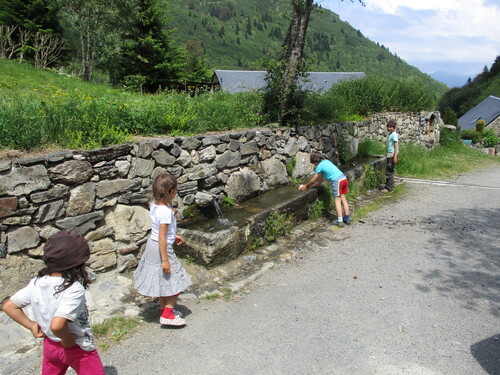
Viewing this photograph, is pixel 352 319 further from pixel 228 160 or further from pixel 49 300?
pixel 228 160

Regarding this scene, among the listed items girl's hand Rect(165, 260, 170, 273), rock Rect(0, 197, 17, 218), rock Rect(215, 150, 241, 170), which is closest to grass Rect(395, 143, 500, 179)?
rock Rect(215, 150, 241, 170)

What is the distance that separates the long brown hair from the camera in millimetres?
3350

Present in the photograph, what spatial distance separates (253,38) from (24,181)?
144 metres

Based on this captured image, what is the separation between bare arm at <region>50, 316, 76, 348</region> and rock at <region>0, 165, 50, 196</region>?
1997 millimetres

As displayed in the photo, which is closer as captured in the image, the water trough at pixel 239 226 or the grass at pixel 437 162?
the water trough at pixel 239 226

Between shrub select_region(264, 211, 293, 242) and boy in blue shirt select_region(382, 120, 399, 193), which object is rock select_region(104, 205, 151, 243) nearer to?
shrub select_region(264, 211, 293, 242)

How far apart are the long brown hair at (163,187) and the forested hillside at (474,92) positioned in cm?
6932

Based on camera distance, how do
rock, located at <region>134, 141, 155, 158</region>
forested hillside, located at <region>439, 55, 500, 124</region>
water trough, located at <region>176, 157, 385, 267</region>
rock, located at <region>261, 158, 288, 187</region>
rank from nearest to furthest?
water trough, located at <region>176, 157, 385, 267</region> < rock, located at <region>134, 141, 155, 158</region> < rock, located at <region>261, 158, 288, 187</region> < forested hillside, located at <region>439, 55, 500, 124</region>

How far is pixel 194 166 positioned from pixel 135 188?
3.49ft

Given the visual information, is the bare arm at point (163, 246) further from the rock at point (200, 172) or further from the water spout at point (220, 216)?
the rock at point (200, 172)

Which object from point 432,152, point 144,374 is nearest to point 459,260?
point 144,374

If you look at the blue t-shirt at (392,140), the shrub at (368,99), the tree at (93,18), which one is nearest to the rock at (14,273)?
the shrub at (368,99)

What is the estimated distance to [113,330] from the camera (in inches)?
136

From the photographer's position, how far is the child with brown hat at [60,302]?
2.17 m
